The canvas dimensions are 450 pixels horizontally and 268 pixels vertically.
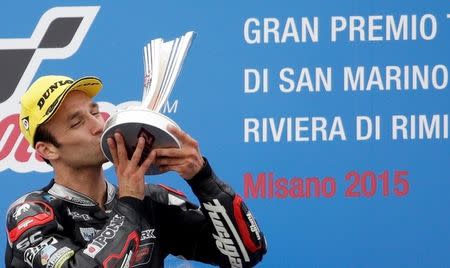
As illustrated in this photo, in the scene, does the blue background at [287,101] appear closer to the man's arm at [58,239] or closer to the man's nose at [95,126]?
the man's nose at [95,126]

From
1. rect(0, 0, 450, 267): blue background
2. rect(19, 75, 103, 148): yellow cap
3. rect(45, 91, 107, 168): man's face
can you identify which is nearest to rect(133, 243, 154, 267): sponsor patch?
rect(45, 91, 107, 168): man's face

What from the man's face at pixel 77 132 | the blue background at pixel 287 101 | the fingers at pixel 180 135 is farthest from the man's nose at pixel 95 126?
the blue background at pixel 287 101

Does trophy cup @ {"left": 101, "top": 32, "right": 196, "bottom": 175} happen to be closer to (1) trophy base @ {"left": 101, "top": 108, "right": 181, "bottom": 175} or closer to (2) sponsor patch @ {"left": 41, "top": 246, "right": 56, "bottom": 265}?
(1) trophy base @ {"left": 101, "top": 108, "right": 181, "bottom": 175}

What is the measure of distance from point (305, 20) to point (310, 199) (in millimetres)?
612

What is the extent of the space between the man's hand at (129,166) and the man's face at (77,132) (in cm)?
12

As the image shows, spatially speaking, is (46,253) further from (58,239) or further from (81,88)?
(81,88)

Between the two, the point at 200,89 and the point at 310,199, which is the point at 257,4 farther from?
the point at 310,199

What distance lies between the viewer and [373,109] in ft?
10.4

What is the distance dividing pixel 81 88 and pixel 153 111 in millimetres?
274

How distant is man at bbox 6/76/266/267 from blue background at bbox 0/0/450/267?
100cm

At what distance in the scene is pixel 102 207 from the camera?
81.9 inches

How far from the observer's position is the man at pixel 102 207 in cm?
188

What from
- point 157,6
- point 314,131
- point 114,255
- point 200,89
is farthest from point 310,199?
point 114,255

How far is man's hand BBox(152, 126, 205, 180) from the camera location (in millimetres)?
1887
